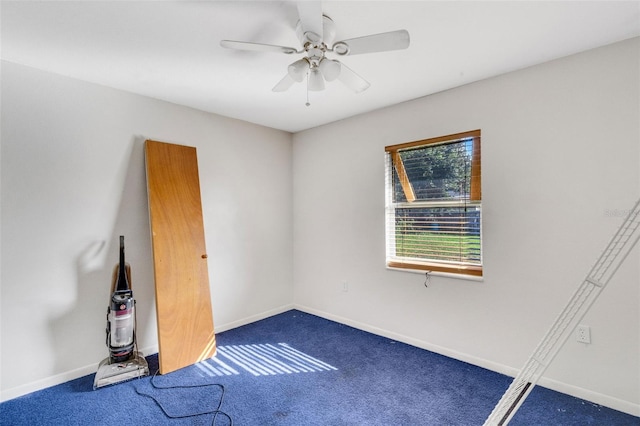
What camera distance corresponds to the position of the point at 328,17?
5.78 ft

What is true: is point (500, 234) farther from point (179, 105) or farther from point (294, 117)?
point (179, 105)

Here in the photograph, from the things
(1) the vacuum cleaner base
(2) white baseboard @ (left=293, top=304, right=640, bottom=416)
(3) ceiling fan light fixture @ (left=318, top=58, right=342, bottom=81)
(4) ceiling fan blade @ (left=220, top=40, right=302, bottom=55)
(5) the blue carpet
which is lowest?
(5) the blue carpet

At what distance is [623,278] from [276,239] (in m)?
3.24

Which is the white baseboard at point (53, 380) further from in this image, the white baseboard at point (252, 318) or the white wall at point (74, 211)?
the white baseboard at point (252, 318)

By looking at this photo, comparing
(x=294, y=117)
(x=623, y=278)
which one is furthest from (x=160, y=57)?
(x=623, y=278)

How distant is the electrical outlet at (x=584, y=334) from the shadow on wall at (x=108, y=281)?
3.47m

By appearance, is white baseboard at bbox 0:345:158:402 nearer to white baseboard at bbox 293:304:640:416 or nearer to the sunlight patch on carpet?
the sunlight patch on carpet

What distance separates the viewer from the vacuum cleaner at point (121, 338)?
2434 millimetres

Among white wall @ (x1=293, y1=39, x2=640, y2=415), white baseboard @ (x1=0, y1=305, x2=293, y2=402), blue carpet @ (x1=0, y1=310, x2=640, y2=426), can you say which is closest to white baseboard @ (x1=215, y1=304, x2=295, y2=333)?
blue carpet @ (x1=0, y1=310, x2=640, y2=426)

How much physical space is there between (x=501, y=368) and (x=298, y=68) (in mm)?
2703

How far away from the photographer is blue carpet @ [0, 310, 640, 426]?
1993 millimetres

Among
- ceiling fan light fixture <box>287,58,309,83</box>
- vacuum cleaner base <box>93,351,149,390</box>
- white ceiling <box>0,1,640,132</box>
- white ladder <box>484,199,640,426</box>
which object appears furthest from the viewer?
vacuum cleaner base <box>93,351,149,390</box>

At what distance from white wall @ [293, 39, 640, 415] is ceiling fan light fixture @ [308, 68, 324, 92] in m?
1.34

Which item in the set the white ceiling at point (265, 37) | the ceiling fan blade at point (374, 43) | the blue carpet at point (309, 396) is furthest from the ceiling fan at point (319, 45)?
the blue carpet at point (309, 396)
